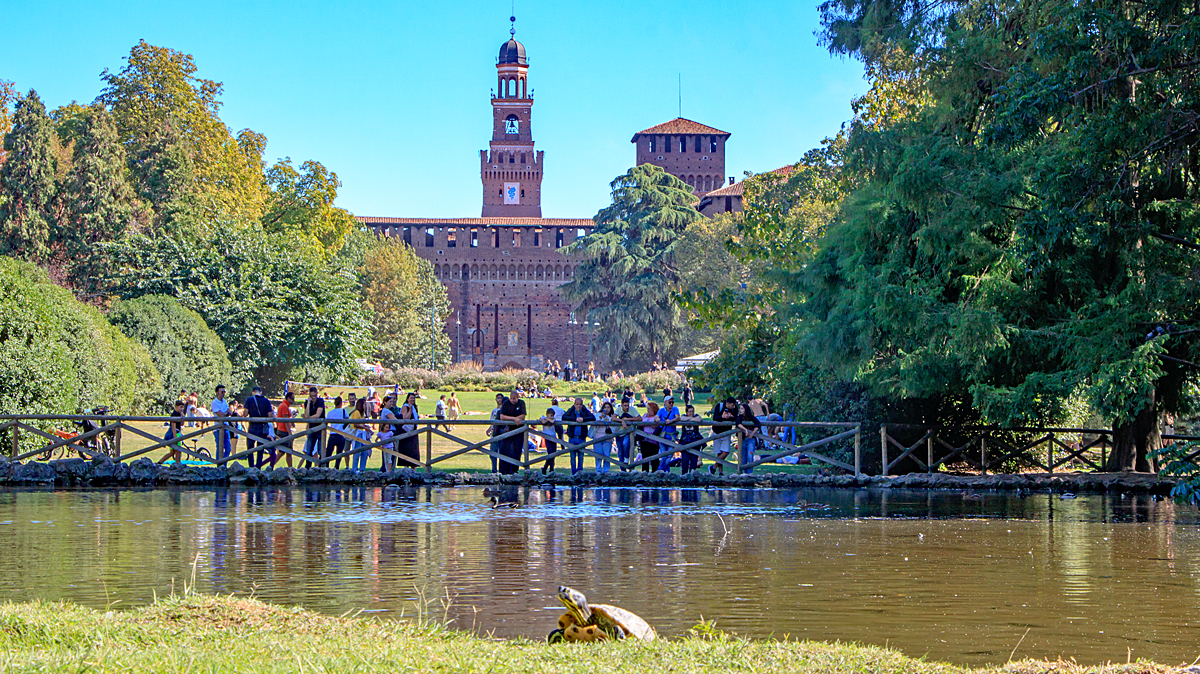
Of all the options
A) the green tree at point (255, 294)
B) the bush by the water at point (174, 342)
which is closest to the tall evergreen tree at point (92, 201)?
the green tree at point (255, 294)

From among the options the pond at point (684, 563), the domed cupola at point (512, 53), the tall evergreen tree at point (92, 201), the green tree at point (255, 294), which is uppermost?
the domed cupola at point (512, 53)

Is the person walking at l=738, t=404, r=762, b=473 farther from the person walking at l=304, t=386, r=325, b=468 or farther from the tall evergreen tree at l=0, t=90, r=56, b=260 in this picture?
the tall evergreen tree at l=0, t=90, r=56, b=260

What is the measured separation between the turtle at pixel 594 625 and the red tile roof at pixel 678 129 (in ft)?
229

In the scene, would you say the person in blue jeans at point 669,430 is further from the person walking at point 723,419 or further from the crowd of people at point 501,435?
the person walking at point 723,419

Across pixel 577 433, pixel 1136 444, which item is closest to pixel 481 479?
pixel 577 433

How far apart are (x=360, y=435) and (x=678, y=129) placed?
6035 centimetres

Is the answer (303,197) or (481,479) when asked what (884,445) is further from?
(303,197)

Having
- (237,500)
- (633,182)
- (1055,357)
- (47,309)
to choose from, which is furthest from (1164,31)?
(633,182)

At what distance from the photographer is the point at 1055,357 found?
13.4 metres

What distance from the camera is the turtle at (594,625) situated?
4.80m

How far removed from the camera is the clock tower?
85875 mm

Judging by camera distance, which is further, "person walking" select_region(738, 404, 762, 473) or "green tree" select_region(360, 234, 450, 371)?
"green tree" select_region(360, 234, 450, 371)

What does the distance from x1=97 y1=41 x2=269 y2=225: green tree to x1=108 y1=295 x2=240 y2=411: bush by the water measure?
5.90 m

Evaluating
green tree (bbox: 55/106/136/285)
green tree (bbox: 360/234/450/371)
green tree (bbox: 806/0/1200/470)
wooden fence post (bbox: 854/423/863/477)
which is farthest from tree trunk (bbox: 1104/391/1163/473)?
green tree (bbox: 360/234/450/371)
